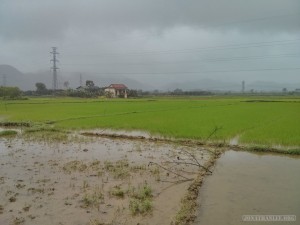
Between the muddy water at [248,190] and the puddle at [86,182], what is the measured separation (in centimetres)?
51

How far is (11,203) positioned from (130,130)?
9.44m

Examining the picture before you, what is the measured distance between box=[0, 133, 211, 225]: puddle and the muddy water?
513mm

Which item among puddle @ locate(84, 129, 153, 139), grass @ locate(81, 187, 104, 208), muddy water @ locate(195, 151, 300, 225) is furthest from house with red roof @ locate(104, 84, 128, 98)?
grass @ locate(81, 187, 104, 208)

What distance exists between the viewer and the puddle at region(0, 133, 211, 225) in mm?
4965

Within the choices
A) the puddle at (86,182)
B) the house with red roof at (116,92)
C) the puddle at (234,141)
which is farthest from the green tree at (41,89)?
the puddle at (234,141)

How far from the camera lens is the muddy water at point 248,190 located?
5.05 m

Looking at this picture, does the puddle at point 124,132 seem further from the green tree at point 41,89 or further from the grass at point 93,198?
the green tree at point 41,89

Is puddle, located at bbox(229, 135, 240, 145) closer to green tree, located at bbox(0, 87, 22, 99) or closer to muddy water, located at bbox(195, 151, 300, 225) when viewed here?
muddy water, located at bbox(195, 151, 300, 225)

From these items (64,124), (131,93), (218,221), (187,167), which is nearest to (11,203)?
(218,221)

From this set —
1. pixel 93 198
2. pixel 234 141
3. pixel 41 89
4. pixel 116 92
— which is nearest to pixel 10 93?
pixel 116 92

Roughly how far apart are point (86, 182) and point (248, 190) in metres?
3.05

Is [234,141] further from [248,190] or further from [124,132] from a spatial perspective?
[248,190]

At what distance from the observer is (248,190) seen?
609 centimetres

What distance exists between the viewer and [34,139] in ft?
42.2
